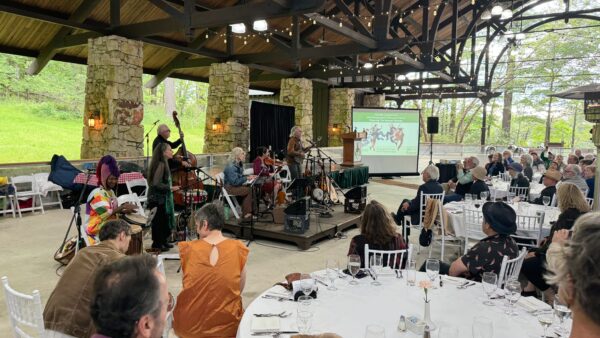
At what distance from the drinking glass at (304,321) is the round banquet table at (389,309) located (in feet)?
0.30

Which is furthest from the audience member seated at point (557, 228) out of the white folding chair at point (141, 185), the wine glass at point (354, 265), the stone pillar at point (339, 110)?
the stone pillar at point (339, 110)

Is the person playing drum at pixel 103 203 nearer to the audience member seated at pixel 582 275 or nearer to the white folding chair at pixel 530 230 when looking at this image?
the audience member seated at pixel 582 275

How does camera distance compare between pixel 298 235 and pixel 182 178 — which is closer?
pixel 298 235

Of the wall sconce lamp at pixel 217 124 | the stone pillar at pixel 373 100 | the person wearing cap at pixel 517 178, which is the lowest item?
the person wearing cap at pixel 517 178

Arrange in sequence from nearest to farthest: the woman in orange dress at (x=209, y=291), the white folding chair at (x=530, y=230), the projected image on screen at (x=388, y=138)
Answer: the woman in orange dress at (x=209, y=291), the white folding chair at (x=530, y=230), the projected image on screen at (x=388, y=138)

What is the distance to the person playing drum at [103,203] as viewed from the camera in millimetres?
3533

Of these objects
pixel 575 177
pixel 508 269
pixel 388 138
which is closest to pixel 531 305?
pixel 508 269

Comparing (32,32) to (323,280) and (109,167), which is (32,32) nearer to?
(109,167)

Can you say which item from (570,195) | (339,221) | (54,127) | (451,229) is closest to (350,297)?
(570,195)

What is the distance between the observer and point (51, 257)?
15.8ft

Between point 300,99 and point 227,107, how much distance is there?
10.8ft

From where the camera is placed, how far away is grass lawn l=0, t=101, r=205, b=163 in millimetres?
13219

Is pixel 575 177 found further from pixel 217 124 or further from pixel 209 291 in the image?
pixel 217 124

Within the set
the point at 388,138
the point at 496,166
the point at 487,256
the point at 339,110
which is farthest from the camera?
the point at 339,110
